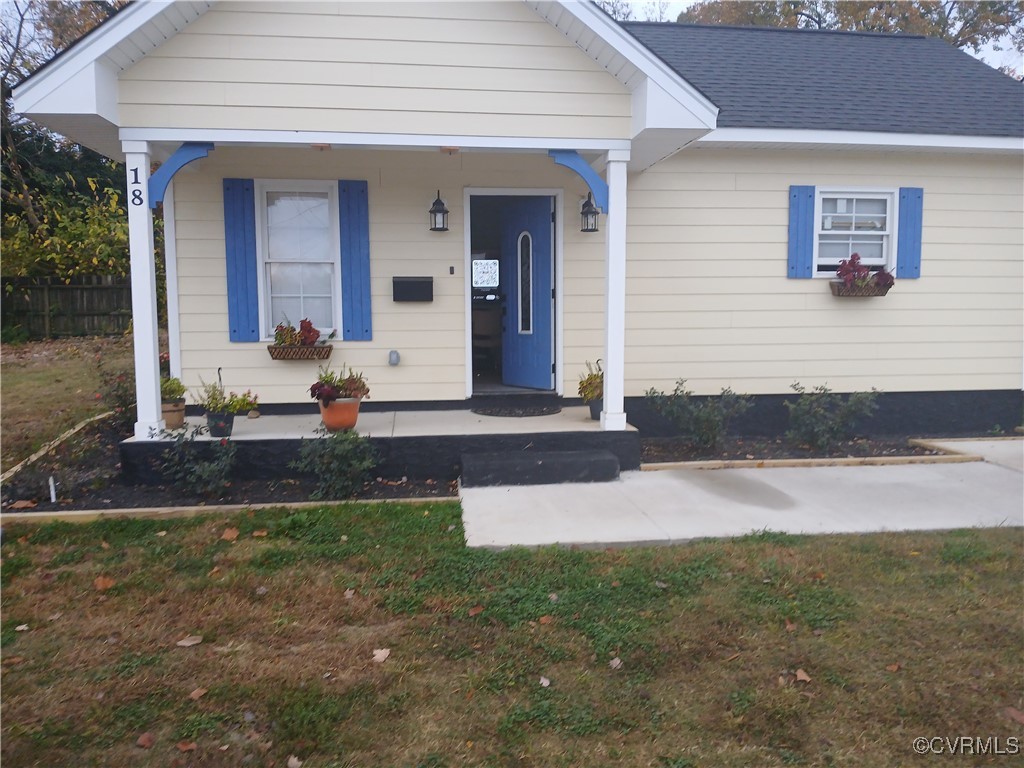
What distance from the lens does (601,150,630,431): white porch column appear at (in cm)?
636

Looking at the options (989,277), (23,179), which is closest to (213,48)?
(989,277)

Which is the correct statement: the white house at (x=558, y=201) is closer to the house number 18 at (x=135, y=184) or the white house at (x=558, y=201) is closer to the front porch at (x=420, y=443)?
the house number 18 at (x=135, y=184)

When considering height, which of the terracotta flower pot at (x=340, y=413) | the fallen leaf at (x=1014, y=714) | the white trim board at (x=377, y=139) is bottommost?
the fallen leaf at (x=1014, y=714)

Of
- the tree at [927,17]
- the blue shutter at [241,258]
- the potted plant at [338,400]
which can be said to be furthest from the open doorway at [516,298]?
the tree at [927,17]

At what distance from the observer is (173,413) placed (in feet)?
21.3

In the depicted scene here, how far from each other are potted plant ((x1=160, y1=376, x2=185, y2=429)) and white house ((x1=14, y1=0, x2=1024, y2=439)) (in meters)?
0.48

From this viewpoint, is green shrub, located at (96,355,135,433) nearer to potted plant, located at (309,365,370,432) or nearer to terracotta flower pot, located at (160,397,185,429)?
terracotta flower pot, located at (160,397,185,429)

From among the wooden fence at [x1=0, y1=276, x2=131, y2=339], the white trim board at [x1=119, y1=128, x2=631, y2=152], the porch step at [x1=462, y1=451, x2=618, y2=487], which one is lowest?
the porch step at [x1=462, y1=451, x2=618, y2=487]

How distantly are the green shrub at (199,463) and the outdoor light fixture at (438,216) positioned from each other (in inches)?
114

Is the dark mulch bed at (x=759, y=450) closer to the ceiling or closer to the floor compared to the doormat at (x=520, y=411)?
closer to the floor

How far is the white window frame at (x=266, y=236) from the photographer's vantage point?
7.30 meters

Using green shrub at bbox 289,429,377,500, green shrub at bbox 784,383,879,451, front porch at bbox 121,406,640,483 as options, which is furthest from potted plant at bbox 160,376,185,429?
green shrub at bbox 784,383,879,451

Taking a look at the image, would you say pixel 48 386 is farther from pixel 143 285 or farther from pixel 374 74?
pixel 374 74

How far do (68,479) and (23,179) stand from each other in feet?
45.6
